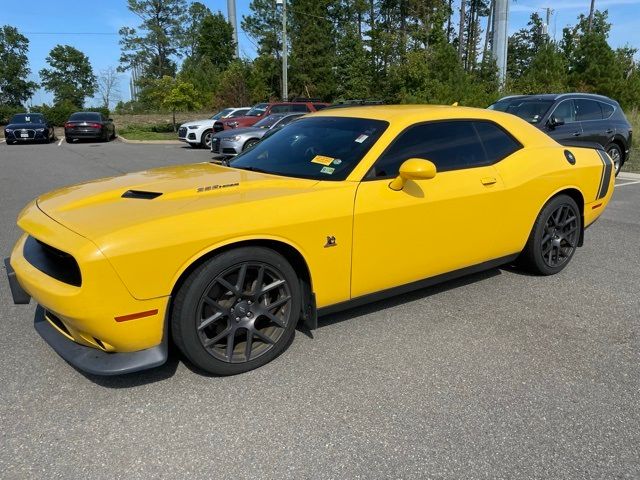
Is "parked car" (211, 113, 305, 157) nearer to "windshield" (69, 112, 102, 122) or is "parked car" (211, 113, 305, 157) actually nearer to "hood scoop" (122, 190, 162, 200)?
"hood scoop" (122, 190, 162, 200)

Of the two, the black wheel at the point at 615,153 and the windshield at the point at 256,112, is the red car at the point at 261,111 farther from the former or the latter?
the black wheel at the point at 615,153

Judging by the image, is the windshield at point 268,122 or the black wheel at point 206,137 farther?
the black wheel at point 206,137

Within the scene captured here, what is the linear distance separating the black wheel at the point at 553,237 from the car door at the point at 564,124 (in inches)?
199

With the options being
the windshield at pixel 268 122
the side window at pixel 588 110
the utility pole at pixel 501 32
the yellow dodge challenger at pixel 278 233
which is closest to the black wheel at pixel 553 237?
the yellow dodge challenger at pixel 278 233

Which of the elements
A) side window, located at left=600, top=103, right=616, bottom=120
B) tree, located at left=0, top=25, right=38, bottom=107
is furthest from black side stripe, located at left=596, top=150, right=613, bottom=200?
tree, located at left=0, top=25, right=38, bottom=107

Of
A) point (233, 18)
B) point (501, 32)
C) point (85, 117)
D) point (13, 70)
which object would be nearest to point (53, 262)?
point (85, 117)

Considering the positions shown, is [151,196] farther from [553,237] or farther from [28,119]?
[28,119]

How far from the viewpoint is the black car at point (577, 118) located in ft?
30.2

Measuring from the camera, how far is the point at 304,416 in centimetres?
255

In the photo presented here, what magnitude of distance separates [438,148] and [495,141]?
679mm

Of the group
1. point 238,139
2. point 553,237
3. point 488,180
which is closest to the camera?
point 488,180

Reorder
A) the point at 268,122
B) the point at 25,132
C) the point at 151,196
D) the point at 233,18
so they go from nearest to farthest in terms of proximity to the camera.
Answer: the point at 151,196 → the point at 268,122 → the point at 25,132 → the point at 233,18

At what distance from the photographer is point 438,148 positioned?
371 cm

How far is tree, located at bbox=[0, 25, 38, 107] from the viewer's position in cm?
5705
